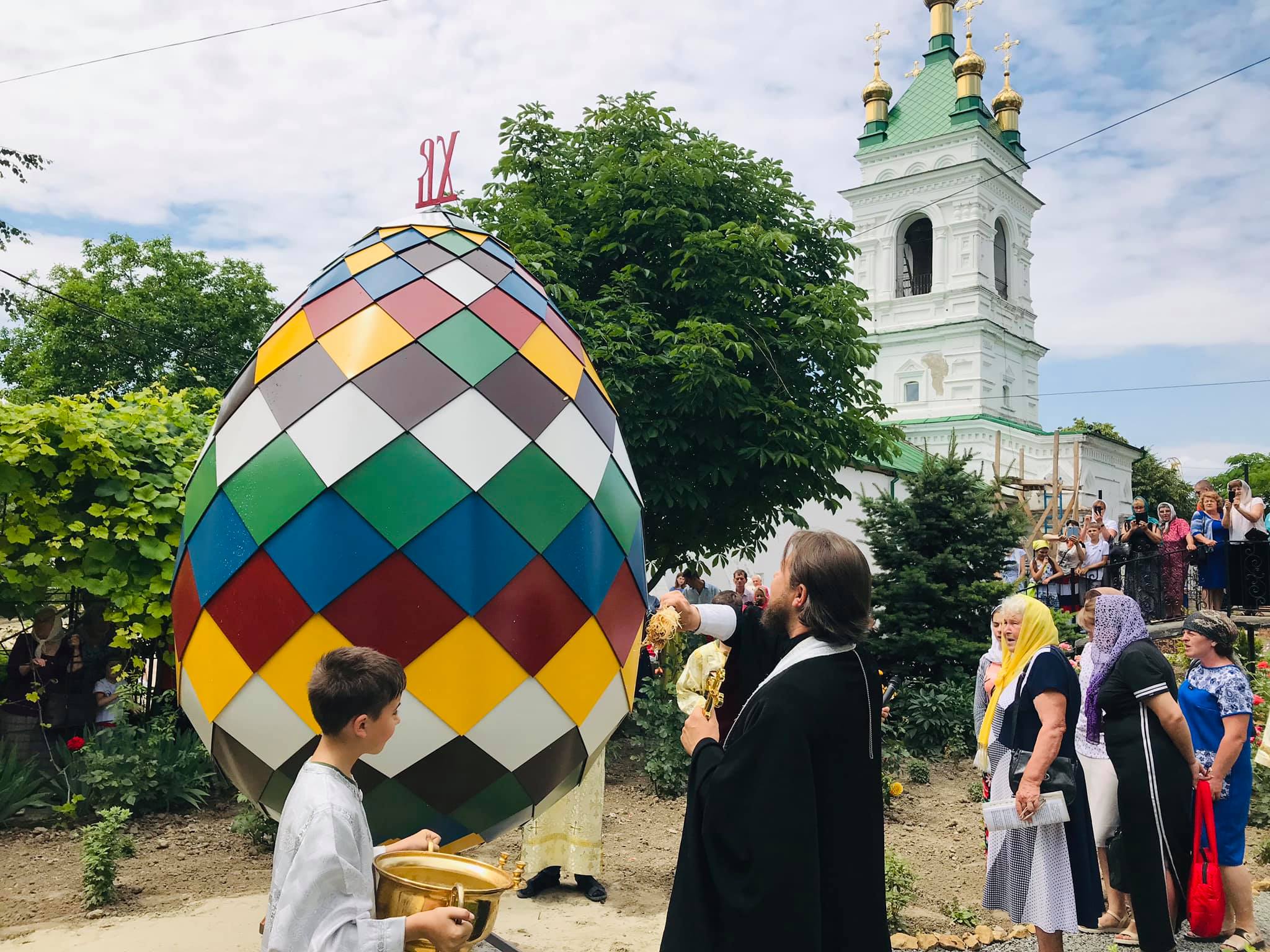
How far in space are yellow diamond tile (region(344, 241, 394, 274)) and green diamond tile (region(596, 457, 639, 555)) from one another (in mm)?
984

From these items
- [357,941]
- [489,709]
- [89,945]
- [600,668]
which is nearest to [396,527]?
[489,709]

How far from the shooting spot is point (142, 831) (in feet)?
22.8

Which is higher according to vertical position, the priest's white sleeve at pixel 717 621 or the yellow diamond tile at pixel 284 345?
the yellow diamond tile at pixel 284 345

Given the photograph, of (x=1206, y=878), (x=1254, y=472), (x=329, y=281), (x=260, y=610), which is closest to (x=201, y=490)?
(x=260, y=610)

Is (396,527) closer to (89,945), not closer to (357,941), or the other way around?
(357,941)

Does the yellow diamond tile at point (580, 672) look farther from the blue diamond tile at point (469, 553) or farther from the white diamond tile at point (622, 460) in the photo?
the white diamond tile at point (622, 460)

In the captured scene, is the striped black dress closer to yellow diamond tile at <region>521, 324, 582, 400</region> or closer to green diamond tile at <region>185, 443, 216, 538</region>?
yellow diamond tile at <region>521, 324, 582, 400</region>

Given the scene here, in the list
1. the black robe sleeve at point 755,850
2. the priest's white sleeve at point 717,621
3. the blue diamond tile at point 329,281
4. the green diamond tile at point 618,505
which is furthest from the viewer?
the priest's white sleeve at point 717,621

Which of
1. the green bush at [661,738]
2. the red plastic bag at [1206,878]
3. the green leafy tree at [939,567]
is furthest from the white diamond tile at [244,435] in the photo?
the green leafy tree at [939,567]

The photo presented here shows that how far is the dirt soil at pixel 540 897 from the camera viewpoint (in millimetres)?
5430

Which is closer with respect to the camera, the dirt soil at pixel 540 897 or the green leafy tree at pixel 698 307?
the dirt soil at pixel 540 897

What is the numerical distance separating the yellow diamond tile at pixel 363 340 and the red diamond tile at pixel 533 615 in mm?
747

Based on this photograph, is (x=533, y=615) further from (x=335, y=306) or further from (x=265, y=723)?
(x=335, y=306)

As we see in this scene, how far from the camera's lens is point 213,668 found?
272 centimetres
